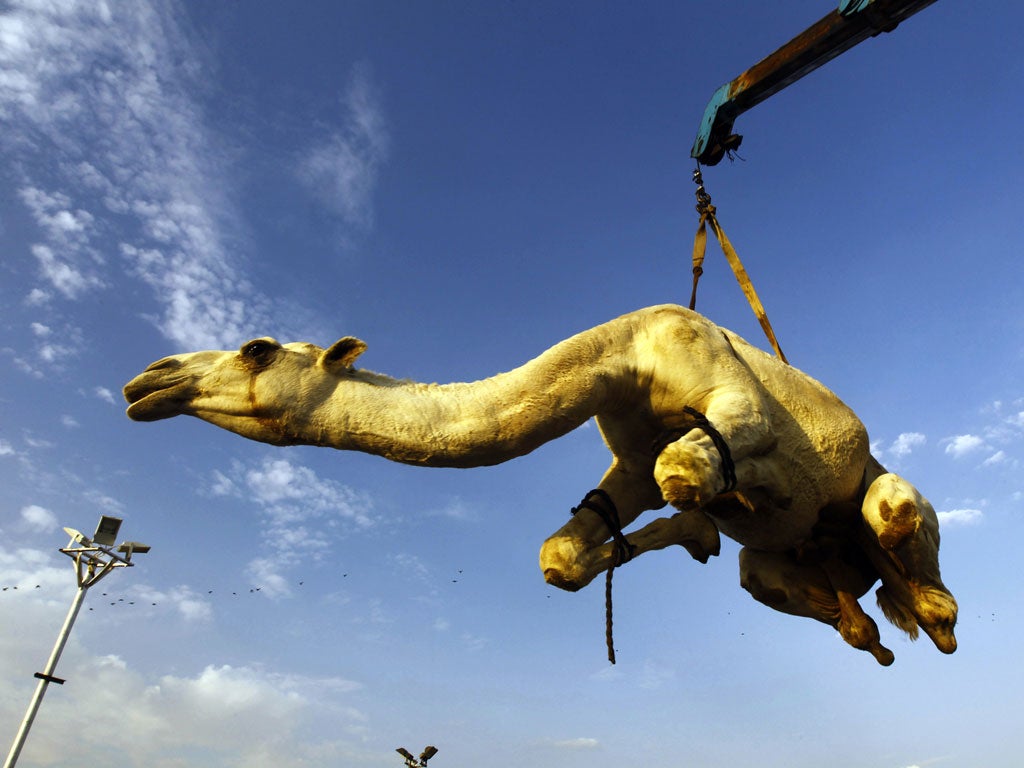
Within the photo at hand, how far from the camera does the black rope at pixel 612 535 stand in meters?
4.46

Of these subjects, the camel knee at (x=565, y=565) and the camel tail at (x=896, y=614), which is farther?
the camel tail at (x=896, y=614)

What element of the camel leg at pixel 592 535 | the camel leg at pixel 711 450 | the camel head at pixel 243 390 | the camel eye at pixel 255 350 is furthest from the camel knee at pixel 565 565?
the camel eye at pixel 255 350

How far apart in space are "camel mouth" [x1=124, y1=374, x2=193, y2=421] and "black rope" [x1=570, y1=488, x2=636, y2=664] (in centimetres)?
231

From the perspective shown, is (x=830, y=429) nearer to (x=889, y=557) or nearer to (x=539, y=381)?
(x=889, y=557)

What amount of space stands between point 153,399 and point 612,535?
2.65 meters

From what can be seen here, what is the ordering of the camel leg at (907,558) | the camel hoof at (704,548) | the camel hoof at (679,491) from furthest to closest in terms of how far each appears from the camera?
the camel hoof at (704,548)
the camel leg at (907,558)
the camel hoof at (679,491)

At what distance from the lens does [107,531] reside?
11.6m

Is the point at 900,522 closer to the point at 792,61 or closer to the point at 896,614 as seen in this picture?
the point at 896,614

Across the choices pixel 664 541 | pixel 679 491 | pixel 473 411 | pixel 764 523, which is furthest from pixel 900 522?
pixel 473 411

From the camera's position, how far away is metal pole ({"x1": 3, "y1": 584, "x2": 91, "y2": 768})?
976 cm

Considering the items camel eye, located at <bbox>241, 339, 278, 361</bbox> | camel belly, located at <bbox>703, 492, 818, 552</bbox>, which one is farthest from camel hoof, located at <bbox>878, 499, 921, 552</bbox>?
camel eye, located at <bbox>241, 339, 278, 361</bbox>

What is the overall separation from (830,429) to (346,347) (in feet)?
9.72

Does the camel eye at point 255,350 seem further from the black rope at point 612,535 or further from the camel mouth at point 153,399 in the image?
the black rope at point 612,535

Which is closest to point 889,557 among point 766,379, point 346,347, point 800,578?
point 800,578
